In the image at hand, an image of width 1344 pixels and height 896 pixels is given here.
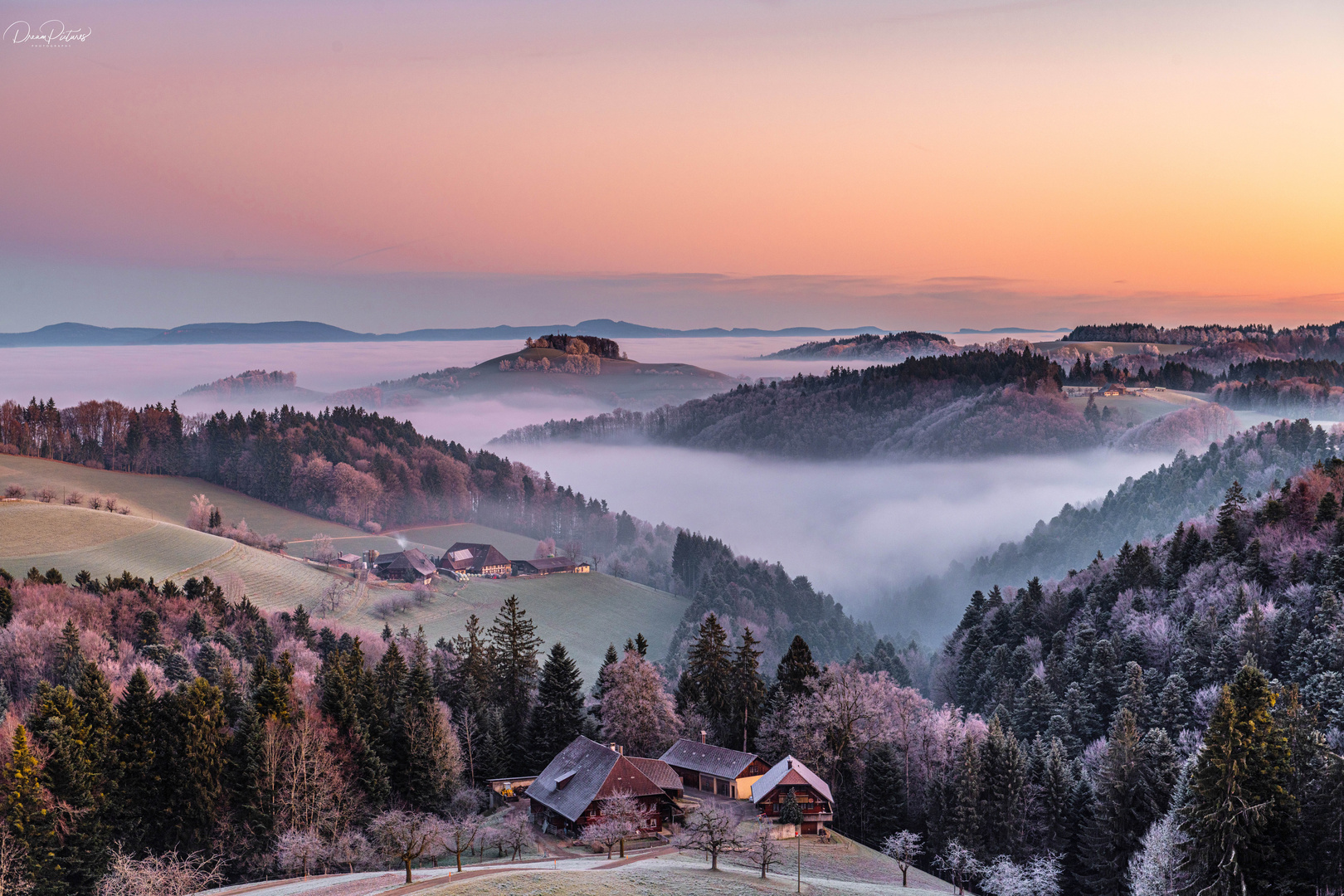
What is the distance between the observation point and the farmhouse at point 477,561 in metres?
162

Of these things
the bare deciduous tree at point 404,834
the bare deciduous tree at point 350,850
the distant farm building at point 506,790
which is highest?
the bare deciduous tree at point 404,834

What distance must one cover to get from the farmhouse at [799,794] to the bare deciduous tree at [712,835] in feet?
10.8

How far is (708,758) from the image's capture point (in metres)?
67.7

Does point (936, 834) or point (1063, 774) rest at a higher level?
point (1063, 774)

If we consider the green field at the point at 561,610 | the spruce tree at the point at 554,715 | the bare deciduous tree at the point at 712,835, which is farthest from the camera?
the green field at the point at 561,610

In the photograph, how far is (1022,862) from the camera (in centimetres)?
5947

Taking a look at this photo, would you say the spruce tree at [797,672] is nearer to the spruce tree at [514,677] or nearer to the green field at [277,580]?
the spruce tree at [514,677]

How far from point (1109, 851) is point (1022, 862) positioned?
18.3ft

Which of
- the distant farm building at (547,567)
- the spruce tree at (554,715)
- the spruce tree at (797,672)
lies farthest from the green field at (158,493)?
the spruce tree at (797,672)

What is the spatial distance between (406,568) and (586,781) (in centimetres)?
9522

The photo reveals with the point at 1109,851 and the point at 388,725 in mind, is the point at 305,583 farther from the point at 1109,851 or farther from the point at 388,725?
the point at 1109,851

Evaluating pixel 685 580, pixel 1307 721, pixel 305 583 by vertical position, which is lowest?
pixel 685 580

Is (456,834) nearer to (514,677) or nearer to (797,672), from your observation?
(514,677)

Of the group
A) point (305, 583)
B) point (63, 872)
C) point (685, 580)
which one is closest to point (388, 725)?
point (63, 872)
